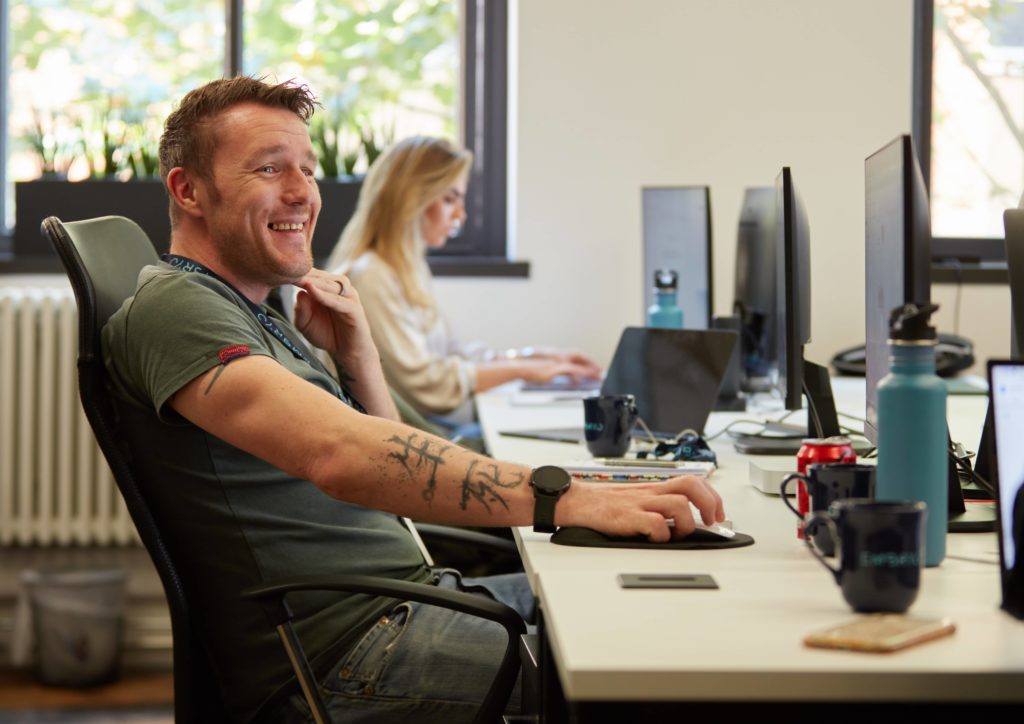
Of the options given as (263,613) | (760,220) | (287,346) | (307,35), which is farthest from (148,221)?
(263,613)

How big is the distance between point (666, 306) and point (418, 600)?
169 cm

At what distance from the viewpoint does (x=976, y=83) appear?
404 centimetres

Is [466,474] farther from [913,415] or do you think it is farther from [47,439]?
[47,439]

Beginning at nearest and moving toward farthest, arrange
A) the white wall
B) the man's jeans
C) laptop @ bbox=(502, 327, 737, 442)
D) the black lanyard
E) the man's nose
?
the man's jeans, the black lanyard, the man's nose, laptop @ bbox=(502, 327, 737, 442), the white wall

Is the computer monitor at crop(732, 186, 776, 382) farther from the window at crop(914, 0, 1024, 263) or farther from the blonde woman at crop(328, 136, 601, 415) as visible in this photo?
the window at crop(914, 0, 1024, 263)

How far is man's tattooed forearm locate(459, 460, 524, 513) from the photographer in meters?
1.36

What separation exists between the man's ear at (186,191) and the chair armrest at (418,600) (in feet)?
1.94

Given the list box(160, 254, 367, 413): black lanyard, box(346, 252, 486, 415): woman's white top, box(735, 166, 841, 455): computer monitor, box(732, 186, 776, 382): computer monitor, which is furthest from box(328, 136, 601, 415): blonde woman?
box(160, 254, 367, 413): black lanyard

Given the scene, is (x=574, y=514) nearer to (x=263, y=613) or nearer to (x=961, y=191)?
(x=263, y=613)

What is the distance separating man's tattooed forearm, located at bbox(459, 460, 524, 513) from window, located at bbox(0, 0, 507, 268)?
2613 mm

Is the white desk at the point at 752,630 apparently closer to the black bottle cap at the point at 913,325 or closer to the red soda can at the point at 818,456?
the red soda can at the point at 818,456

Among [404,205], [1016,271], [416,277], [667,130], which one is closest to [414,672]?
[1016,271]

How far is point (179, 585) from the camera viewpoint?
144 centimetres

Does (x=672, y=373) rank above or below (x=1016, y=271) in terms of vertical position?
below
